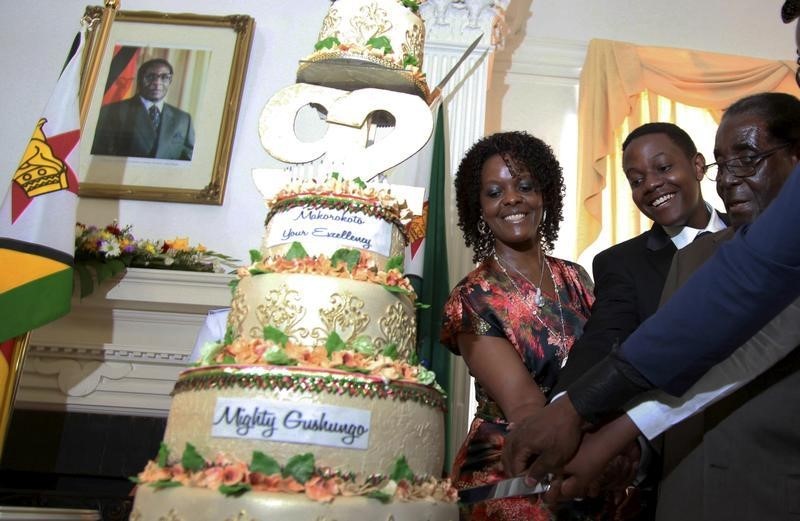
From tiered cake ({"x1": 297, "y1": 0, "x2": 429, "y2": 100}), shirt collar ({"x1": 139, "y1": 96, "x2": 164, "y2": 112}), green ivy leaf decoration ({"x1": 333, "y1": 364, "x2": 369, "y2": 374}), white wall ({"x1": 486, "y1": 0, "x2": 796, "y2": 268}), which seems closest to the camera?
green ivy leaf decoration ({"x1": 333, "y1": 364, "x2": 369, "y2": 374})

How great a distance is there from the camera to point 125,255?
4.70 metres

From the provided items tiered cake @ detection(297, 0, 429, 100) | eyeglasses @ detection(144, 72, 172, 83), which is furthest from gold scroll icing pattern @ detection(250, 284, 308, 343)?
eyeglasses @ detection(144, 72, 172, 83)

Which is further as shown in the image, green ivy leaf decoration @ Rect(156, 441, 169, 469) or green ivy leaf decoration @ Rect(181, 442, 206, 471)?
green ivy leaf decoration @ Rect(156, 441, 169, 469)

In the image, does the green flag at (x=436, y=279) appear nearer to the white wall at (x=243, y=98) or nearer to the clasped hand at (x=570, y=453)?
the white wall at (x=243, y=98)

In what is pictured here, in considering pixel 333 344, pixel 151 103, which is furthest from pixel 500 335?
pixel 151 103

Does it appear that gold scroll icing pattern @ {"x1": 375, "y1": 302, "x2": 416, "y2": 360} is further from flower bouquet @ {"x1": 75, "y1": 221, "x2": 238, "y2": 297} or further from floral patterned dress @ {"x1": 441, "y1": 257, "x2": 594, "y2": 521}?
flower bouquet @ {"x1": 75, "y1": 221, "x2": 238, "y2": 297}

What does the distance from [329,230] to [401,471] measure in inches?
29.1

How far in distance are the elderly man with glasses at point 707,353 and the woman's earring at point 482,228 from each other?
5.05ft

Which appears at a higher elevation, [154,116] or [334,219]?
[154,116]

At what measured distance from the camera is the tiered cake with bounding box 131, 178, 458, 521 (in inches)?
70.7

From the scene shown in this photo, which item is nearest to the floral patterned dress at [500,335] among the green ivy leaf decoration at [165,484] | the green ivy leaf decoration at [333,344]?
the green ivy leaf decoration at [333,344]

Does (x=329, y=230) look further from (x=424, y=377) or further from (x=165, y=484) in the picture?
(x=165, y=484)

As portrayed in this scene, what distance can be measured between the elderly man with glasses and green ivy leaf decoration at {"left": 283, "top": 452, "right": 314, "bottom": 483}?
0.52 metres

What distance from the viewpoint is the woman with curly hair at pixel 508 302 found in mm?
2480
